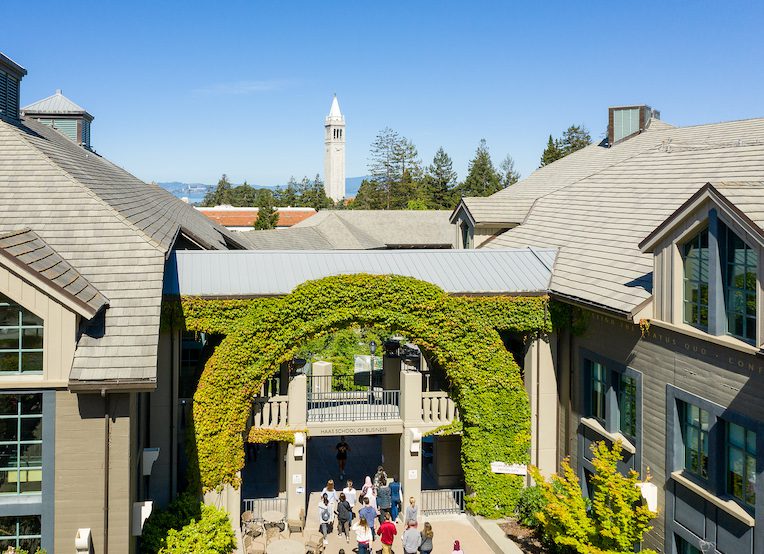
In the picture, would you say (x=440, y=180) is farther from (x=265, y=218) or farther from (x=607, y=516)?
(x=607, y=516)

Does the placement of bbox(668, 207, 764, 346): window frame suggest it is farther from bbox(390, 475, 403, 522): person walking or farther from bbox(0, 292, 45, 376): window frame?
bbox(0, 292, 45, 376): window frame

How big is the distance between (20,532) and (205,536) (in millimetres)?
4872

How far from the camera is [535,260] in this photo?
925 inches

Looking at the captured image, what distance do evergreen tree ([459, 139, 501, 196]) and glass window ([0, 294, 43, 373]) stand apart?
110m

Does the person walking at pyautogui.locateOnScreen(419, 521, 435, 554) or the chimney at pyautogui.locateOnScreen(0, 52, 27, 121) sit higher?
the chimney at pyautogui.locateOnScreen(0, 52, 27, 121)

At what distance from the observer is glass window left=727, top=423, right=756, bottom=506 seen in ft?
45.2

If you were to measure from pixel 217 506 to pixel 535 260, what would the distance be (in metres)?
11.9

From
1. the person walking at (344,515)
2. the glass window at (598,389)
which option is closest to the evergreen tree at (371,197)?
the person walking at (344,515)

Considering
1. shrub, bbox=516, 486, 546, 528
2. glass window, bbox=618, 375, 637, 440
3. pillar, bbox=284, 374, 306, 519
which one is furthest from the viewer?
pillar, bbox=284, 374, 306, 519

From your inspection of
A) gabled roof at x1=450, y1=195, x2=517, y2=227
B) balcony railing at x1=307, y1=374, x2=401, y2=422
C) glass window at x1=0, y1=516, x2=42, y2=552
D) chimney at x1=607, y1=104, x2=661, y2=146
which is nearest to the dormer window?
balcony railing at x1=307, y1=374, x2=401, y2=422

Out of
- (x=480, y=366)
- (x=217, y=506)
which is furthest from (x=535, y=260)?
(x=217, y=506)

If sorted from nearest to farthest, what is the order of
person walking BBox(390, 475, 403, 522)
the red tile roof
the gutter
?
the gutter → person walking BBox(390, 475, 403, 522) → the red tile roof

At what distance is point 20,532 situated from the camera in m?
13.8

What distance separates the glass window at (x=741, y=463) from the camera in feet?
45.2
